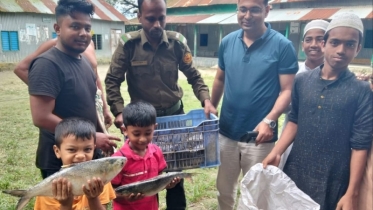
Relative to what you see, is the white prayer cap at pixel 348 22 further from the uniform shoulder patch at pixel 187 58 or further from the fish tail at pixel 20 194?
the fish tail at pixel 20 194

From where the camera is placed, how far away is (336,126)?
199 centimetres

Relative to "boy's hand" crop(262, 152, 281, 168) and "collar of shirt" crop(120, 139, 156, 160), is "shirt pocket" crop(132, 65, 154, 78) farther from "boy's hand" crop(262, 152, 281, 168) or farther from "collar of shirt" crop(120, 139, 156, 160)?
"boy's hand" crop(262, 152, 281, 168)

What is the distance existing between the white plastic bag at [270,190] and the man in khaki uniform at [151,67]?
0.75 m

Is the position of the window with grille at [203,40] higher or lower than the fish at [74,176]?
higher

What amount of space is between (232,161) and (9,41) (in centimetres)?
1685

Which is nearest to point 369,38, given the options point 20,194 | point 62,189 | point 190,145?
point 190,145

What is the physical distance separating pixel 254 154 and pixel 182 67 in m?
1.04

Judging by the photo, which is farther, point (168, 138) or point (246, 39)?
point (246, 39)

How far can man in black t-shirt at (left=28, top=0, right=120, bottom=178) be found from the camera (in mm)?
1974

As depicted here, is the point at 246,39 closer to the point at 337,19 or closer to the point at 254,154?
the point at 337,19

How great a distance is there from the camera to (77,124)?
184cm

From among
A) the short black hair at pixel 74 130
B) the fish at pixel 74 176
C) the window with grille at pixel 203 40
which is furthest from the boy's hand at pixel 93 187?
the window with grille at pixel 203 40

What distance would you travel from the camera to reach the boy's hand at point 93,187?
1.60 m

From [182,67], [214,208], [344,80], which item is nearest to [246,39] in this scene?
[182,67]
